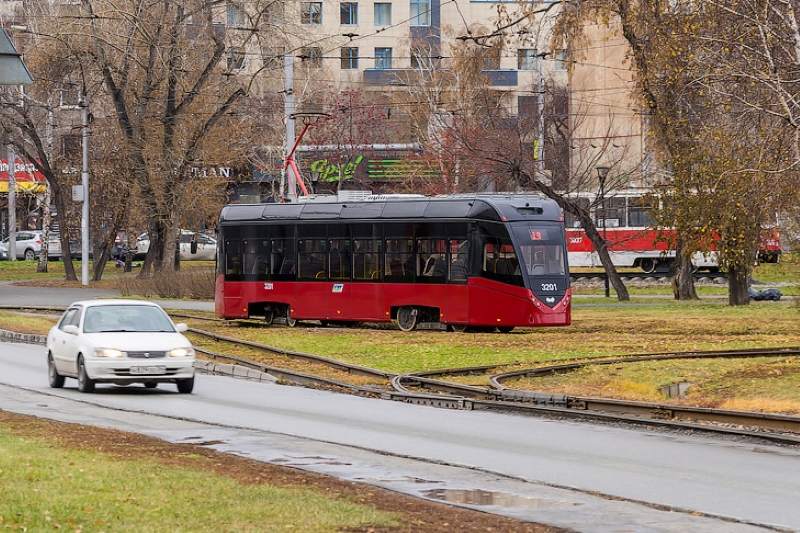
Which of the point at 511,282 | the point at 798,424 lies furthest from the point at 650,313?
the point at 798,424

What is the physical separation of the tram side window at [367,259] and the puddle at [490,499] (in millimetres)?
24088

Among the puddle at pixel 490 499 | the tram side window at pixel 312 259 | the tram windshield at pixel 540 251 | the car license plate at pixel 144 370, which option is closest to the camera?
the puddle at pixel 490 499

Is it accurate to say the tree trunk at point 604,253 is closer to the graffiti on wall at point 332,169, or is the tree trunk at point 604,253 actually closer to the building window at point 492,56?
the building window at point 492,56

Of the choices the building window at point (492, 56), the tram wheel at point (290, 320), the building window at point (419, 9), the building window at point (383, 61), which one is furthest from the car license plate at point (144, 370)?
the building window at point (419, 9)

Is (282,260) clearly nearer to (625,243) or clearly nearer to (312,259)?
(312,259)

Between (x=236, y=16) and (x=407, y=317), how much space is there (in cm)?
2361

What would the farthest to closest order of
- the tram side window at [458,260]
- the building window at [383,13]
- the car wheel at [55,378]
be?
1. the building window at [383,13]
2. the tram side window at [458,260]
3. the car wheel at [55,378]

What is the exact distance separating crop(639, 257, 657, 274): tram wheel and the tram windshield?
31.2 metres

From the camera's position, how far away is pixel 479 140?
50.5 metres

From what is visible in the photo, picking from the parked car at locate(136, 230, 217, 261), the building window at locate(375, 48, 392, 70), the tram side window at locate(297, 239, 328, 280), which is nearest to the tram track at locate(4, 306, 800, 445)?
the tram side window at locate(297, 239, 328, 280)

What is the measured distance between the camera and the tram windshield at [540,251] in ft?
108

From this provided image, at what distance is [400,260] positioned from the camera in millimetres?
35125

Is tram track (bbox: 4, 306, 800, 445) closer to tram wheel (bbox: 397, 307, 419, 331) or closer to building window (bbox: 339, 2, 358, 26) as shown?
tram wheel (bbox: 397, 307, 419, 331)

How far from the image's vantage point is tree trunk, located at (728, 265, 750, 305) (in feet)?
141
